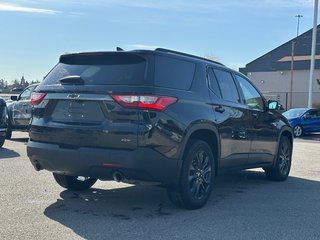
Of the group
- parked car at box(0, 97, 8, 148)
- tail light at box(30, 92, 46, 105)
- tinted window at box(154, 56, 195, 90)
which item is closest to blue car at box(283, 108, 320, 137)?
parked car at box(0, 97, 8, 148)

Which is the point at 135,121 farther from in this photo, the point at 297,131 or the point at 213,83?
the point at 297,131

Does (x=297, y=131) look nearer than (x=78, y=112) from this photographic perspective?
No

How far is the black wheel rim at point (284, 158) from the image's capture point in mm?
9134

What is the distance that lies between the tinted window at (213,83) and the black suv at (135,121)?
0.05 ft

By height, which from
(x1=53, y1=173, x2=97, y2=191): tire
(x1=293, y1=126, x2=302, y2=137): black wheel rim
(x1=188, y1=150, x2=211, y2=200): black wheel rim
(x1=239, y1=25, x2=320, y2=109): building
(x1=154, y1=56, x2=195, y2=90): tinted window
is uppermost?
(x1=239, y1=25, x2=320, y2=109): building

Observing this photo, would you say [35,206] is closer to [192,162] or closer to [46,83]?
[46,83]

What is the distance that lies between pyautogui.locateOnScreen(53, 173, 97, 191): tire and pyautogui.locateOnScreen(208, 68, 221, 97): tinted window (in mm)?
2272

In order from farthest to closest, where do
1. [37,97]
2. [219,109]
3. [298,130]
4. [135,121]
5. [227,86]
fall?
1. [298,130]
2. [227,86]
3. [219,109]
4. [37,97]
5. [135,121]

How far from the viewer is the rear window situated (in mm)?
5781

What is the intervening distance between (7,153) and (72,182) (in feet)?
15.3

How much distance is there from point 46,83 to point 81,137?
1.03 metres

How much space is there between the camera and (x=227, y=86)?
739 centimetres

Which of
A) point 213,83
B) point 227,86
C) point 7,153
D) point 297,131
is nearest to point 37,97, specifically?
point 213,83

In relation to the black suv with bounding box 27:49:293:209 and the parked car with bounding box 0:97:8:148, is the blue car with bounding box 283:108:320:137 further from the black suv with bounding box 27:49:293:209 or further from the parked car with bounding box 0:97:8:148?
the black suv with bounding box 27:49:293:209
